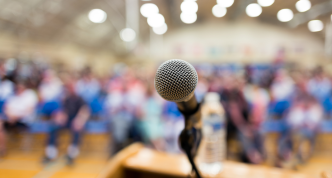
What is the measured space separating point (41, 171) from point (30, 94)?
138cm

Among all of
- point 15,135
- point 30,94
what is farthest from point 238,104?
point 15,135

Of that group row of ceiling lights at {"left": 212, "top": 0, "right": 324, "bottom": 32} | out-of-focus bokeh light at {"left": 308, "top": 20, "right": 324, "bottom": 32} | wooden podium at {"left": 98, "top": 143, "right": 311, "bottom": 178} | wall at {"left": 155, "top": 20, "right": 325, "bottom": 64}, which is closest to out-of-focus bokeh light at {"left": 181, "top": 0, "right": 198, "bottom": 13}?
row of ceiling lights at {"left": 212, "top": 0, "right": 324, "bottom": 32}

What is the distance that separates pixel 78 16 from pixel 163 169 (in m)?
10.8

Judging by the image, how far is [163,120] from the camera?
117 inches

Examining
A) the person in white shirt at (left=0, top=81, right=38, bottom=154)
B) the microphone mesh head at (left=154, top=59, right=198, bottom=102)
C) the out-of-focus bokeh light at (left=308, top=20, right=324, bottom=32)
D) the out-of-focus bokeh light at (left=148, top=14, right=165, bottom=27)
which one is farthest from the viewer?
the out-of-focus bokeh light at (left=308, top=20, right=324, bottom=32)

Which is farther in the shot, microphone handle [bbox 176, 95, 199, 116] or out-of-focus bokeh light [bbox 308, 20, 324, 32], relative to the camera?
out-of-focus bokeh light [bbox 308, 20, 324, 32]

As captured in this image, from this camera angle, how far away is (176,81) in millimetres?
465

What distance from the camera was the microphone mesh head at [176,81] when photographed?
1.50 ft

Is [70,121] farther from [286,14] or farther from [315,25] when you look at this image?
[315,25]

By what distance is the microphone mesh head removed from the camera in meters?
0.46

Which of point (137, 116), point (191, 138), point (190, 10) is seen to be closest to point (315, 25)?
point (190, 10)

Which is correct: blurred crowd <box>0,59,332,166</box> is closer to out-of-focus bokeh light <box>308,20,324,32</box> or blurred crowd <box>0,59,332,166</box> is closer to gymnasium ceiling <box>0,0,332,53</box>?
gymnasium ceiling <box>0,0,332,53</box>

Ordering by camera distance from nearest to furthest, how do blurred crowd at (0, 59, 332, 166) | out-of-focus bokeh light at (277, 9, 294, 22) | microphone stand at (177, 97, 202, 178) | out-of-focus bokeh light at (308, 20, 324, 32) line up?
microphone stand at (177, 97, 202, 178), blurred crowd at (0, 59, 332, 166), out-of-focus bokeh light at (277, 9, 294, 22), out-of-focus bokeh light at (308, 20, 324, 32)

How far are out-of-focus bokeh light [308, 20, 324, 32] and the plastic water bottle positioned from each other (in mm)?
10446
